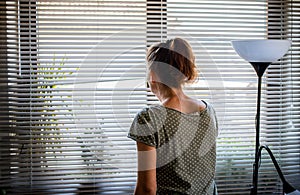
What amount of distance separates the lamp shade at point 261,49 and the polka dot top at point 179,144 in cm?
49

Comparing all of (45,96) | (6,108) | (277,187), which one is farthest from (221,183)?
(6,108)

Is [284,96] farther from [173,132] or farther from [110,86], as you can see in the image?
[173,132]

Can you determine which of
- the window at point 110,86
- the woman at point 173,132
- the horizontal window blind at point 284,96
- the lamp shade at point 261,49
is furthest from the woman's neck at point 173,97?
the horizontal window blind at point 284,96

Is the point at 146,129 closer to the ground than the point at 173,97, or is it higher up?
closer to the ground

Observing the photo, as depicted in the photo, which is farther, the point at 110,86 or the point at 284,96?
the point at 284,96

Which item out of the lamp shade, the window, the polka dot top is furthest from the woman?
the window

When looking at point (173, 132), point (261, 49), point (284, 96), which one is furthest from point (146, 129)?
point (284, 96)

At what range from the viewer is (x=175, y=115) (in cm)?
169

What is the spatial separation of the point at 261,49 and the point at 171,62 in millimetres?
665

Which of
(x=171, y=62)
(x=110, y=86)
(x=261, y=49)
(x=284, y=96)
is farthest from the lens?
(x=284, y=96)

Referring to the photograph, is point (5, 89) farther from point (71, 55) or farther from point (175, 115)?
point (175, 115)

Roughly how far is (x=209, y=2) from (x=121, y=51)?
607 mm

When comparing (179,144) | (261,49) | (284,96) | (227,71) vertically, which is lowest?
(179,144)

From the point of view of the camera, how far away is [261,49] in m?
2.12
